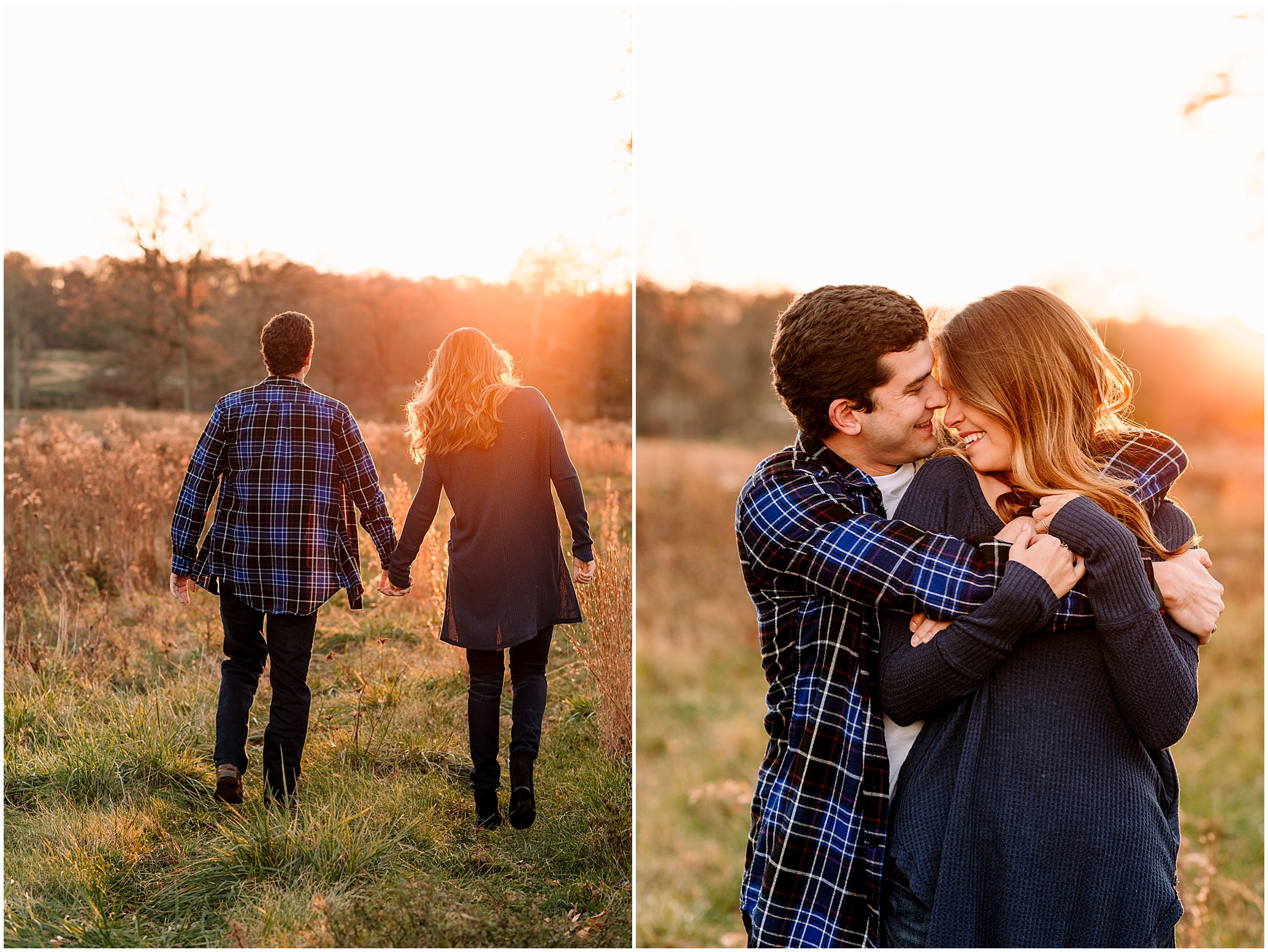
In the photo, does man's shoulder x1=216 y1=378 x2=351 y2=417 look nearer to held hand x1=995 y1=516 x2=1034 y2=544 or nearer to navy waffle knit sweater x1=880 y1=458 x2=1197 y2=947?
navy waffle knit sweater x1=880 y1=458 x2=1197 y2=947

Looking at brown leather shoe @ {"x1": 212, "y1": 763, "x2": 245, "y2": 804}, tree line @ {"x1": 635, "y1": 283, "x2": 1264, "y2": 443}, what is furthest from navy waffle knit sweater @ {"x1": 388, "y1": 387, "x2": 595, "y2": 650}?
tree line @ {"x1": 635, "y1": 283, "x2": 1264, "y2": 443}

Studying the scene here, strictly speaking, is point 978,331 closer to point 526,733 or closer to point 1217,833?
point 526,733

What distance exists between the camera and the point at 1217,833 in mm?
5371

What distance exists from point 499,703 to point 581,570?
505 millimetres

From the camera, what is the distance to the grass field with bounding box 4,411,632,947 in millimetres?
2887

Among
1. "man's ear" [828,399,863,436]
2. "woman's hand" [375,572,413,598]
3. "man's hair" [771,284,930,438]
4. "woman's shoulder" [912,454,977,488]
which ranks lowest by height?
"woman's hand" [375,572,413,598]

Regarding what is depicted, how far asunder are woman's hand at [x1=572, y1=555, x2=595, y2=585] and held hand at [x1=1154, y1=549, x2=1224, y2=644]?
5.58 ft

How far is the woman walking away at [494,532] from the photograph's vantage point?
9.89 feet

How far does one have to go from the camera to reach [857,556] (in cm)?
196

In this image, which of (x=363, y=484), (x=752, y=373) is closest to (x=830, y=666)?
(x=363, y=484)

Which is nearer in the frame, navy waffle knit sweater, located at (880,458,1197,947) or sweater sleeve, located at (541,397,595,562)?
navy waffle knit sweater, located at (880,458,1197,947)

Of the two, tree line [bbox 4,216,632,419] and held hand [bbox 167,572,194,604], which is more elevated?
tree line [bbox 4,216,632,419]

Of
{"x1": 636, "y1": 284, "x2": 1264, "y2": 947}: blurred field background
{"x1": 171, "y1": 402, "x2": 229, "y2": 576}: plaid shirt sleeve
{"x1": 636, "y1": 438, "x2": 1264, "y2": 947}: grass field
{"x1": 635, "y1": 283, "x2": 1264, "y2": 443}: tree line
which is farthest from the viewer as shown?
{"x1": 635, "y1": 283, "x2": 1264, "y2": 443}: tree line

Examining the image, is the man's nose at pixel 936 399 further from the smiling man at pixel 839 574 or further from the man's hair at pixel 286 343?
the man's hair at pixel 286 343
